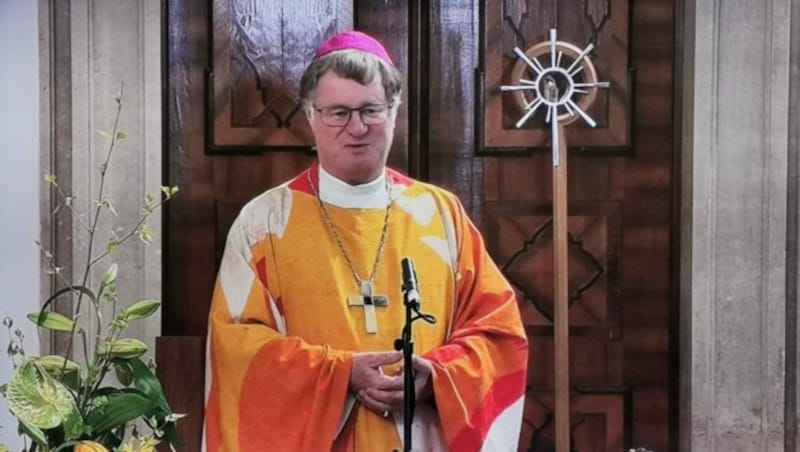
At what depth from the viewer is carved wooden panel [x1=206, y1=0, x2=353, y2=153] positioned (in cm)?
225

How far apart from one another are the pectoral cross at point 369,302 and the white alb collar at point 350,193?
181 millimetres

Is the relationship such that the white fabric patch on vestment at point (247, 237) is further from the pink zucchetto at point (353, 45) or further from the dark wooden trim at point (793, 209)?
the dark wooden trim at point (793, 209)

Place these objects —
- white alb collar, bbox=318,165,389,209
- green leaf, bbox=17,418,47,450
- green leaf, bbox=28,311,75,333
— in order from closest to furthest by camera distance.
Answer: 1. green leaf, bbox=17,418,47,450
2. green leaf, bbox=28,311,75,333
3. white alb collar, bbox=318,165,389,209

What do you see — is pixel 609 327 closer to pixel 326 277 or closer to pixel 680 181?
pixel 680 181

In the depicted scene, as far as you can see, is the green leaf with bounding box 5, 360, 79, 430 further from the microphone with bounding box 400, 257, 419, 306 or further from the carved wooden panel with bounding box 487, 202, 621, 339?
the carved wooden panel with bounding box 487, 202, 621, 339

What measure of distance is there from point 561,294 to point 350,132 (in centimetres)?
67

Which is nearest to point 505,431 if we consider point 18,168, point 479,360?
point 479,360

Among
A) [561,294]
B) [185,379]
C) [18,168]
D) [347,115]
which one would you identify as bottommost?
[185,379]

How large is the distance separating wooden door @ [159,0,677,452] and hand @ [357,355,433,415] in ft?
1.64

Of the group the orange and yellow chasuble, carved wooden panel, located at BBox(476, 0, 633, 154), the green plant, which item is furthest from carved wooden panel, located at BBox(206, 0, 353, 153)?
the green plant

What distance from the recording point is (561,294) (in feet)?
7.13

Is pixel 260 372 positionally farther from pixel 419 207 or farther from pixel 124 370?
pixel 419 207

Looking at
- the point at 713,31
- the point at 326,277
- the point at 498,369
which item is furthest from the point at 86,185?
the point at 713,31

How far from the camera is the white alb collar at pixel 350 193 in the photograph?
1960mm
